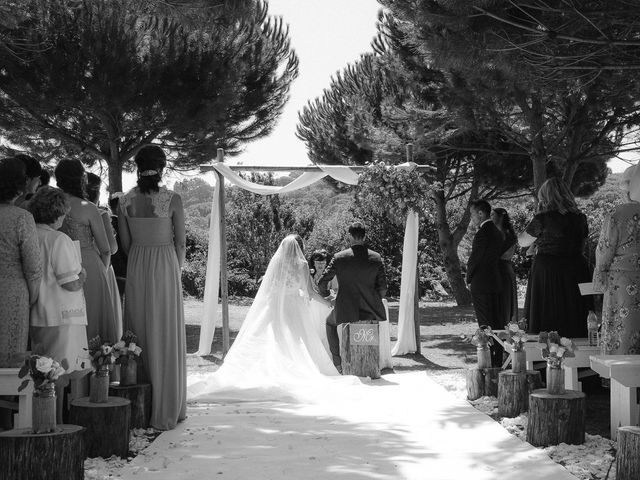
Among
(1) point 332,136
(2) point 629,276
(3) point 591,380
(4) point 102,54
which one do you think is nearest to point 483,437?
(2) point 629,276

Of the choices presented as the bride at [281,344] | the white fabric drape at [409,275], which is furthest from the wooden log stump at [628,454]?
the white fabric drape at [409,275]

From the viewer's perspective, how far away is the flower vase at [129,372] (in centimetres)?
545

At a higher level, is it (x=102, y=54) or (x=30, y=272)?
(x=102, y=54)

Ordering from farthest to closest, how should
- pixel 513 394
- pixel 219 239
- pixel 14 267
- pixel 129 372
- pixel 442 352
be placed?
pixel 442 352, pixel 219 239, pixel 513 394, pixel 129 372, pixel 14 267

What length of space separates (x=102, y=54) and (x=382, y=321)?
709cm

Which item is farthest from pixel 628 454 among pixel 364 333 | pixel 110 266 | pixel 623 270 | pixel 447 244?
pixel 447 244

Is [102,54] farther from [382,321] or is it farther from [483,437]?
[483,437]

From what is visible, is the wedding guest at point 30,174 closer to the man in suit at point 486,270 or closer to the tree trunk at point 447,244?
the man in suit at point 486,270

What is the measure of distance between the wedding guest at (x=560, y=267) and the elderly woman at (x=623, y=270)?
52.0 inches

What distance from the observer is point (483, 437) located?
539cm

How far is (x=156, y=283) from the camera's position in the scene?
5.65 meters

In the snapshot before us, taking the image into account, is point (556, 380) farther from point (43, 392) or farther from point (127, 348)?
point (43, 392)

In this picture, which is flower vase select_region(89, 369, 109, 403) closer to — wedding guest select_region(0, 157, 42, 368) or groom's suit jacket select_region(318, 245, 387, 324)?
wedding guest select_region(0, 157, 42, 368)

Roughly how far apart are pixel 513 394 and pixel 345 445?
1475 mm
